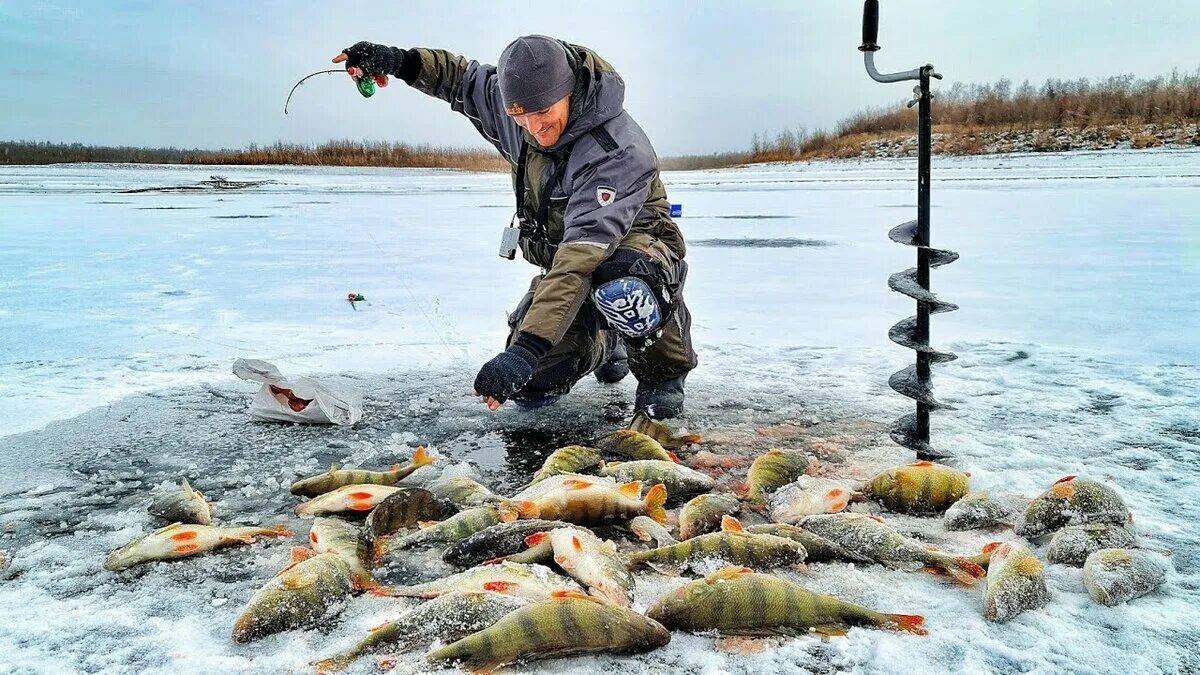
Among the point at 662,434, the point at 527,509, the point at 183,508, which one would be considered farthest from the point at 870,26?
the point at 183,508

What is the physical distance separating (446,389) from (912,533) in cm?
255

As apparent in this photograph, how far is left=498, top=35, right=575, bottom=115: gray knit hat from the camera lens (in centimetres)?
360

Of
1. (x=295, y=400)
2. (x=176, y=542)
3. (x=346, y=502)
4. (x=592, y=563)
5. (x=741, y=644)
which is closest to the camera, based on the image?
(x=741, y=644)

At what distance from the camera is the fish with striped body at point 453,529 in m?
2.68

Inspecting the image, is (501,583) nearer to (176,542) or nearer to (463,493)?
(463,493)

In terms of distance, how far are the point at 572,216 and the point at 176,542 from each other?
6.64ft

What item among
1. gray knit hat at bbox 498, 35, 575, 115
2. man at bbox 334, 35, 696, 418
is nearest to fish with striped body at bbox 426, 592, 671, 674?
man at bbox 334, 35, 696, 418

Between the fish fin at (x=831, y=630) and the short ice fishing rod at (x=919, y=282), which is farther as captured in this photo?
the short ice fishing rod at (x=919, y=282)

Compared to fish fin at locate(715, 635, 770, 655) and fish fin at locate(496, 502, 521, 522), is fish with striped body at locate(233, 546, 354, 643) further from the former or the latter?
fish fin at locate(715, 635, 770, 655)

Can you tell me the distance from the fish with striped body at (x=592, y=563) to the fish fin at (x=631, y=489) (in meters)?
0.35

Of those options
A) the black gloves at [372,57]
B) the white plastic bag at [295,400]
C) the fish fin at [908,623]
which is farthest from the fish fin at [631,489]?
the black gloves at [372,57]

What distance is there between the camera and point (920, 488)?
293 centimetres

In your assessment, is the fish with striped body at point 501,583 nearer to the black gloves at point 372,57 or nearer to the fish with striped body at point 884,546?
the fish with striped body at point 884,546

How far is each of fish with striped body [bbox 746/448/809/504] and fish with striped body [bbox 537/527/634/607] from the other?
0.77 metres
